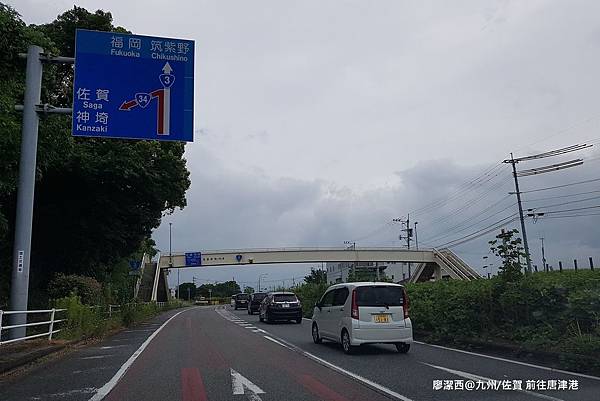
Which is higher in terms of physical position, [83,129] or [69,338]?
[83,129]

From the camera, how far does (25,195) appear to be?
540 inches

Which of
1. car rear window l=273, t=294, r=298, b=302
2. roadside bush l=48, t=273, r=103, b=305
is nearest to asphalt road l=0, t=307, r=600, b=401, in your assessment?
roadside bush l=48, t=273, r=103, b=305

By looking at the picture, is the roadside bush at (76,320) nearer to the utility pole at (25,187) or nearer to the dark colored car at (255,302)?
the utility pole at (25,187)

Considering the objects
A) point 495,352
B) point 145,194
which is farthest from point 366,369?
point 145,194

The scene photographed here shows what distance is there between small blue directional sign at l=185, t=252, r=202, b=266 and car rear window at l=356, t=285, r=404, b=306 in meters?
52.2

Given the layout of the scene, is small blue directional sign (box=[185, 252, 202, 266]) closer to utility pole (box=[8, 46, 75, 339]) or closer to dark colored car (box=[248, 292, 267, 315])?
dark colored car (box=[248, 292, 267, 315])

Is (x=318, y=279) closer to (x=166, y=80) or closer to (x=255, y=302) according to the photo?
(x=255, y=302)

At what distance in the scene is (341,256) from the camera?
6638 centimetres

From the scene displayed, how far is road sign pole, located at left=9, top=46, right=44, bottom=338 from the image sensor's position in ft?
45.0

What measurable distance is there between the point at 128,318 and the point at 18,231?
643 inches

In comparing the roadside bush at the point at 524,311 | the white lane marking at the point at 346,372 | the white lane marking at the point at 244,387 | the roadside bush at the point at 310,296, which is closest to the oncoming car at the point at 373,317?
the white lane marking at the point at 346,372

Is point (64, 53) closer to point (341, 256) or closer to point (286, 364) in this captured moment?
point (286, 364)

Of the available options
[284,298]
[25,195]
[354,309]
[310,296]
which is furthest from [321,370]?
[310,296]

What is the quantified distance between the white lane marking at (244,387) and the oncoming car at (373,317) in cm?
405
